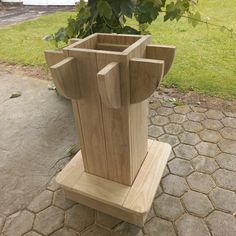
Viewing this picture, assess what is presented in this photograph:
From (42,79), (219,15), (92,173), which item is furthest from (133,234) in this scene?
(219,15)

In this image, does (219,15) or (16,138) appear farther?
(219,15)

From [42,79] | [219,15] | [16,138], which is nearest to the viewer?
[16,138]

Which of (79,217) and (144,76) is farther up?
(144,76)

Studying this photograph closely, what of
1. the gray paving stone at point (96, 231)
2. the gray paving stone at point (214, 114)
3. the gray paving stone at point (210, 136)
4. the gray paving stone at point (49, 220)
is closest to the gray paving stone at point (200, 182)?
the gray paving stone at point (210, 136)

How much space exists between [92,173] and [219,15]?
5.10 meters

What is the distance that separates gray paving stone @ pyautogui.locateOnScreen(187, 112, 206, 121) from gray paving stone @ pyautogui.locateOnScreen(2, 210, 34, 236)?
1.52 metres

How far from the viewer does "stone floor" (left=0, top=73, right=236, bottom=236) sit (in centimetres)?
149

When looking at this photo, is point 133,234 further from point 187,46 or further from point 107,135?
point 187,46

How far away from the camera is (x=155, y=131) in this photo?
2.22 metres

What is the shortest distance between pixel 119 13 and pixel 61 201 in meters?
1.17

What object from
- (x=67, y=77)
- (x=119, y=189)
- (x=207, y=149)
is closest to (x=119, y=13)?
(x=67, y=77)

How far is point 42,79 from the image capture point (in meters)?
3.24

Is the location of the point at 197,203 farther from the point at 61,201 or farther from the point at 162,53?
the point at 162,53

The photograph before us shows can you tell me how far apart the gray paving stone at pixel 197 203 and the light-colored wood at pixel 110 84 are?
0.86 m
